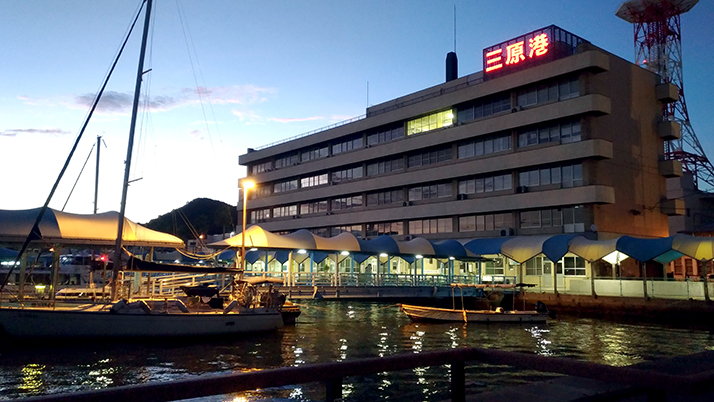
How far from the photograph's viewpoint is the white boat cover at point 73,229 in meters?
30.1

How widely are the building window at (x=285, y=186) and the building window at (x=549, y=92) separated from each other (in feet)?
134

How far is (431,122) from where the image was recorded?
6888cm

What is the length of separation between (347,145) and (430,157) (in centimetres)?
1585

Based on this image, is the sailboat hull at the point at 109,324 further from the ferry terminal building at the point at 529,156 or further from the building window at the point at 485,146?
the building window at the point at 485,146

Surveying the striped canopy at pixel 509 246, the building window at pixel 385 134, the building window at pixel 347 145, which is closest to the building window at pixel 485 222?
the striped canopy at pixel 509 246

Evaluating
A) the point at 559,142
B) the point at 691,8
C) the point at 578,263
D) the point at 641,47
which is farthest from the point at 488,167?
the point at 691,8

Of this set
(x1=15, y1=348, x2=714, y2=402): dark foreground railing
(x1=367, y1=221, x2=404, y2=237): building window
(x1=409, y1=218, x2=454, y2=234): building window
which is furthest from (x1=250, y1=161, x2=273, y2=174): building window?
(x1=15, y1=348, x2=714, y2=402): dark foreground railing

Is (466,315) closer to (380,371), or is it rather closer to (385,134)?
(380,371)

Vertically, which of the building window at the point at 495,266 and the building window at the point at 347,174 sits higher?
the building window at the point at 347,174

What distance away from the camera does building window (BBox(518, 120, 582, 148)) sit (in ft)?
179

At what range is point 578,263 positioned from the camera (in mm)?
52531

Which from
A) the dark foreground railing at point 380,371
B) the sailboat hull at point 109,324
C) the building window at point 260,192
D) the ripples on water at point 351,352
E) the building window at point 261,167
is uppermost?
the building window at point 261,167

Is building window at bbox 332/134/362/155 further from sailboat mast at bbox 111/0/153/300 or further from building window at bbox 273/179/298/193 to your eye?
sailboat mast at bbox 111/0/153/300

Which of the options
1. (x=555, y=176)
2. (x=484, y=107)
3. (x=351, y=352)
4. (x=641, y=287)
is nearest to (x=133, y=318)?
(x=351, y=352)
